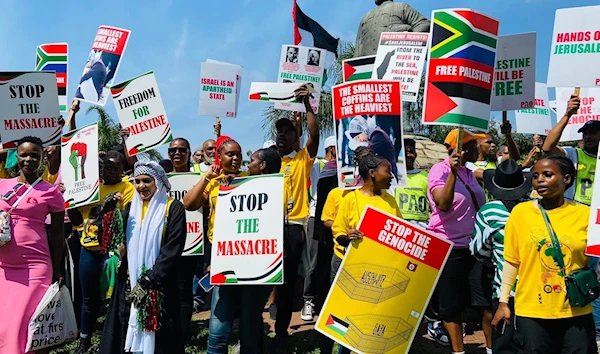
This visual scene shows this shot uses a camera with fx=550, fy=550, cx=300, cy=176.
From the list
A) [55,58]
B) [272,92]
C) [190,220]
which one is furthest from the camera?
[55,58]

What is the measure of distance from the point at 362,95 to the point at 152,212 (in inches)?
80.7

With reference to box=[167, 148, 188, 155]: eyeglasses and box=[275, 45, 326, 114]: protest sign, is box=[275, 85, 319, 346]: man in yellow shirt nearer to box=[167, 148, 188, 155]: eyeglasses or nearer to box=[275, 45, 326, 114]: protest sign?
box=[167, 148, 188, 155]: eyeglasses

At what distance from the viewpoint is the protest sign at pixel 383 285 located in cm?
382

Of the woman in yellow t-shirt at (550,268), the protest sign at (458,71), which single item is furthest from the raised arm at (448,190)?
the woman in yellow t-shirt at (550,268)

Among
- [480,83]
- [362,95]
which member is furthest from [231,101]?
[480,83]

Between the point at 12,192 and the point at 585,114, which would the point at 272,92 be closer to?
the point at 12,192

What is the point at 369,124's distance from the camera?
4859mm

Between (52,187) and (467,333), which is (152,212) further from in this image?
(467,333)

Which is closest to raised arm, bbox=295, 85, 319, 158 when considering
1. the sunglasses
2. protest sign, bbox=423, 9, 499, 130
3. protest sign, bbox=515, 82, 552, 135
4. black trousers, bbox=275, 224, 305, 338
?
black trousers, bbox=275, 224, 305, 338

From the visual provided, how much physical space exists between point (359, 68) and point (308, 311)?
3.02 metres

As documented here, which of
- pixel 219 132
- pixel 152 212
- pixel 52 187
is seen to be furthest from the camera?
pixel 219 132

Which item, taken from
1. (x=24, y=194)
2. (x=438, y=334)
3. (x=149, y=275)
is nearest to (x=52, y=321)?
(x=149, y=275)

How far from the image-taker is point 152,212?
4.23 meters

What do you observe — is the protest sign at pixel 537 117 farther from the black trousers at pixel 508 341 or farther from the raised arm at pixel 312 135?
the black trousers at pixel 508 341
